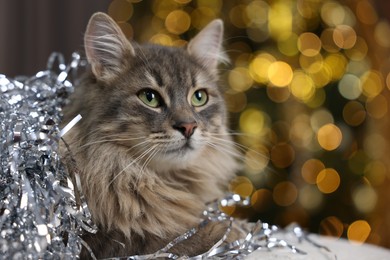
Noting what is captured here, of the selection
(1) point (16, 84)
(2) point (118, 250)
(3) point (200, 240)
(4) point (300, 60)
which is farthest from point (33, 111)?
(4) point (300, 60)

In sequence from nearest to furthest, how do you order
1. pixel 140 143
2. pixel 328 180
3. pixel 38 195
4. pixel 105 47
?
pixel 38 195
pixel 140 143
pixel 105 47
pixel 328 180

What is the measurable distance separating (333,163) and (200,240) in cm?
136

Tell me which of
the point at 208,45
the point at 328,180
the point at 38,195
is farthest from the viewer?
the point at 328,180

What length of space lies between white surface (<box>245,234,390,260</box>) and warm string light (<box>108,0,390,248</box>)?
94 cm

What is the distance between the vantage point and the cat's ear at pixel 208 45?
4.83 feet

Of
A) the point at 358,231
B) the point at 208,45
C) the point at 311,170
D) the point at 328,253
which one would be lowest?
the point at 358,231

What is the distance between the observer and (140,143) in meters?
1.18

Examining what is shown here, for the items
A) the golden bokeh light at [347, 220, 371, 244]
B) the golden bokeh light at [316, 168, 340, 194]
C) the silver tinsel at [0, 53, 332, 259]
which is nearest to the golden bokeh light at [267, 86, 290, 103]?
the golden bokeh light at [316, 168, 340, 194]

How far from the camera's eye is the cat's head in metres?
1.19

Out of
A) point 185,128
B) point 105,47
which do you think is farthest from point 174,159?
point 105,47

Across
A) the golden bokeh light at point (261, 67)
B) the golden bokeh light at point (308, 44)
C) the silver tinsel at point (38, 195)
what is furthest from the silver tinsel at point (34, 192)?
the golden bokeh light at point (308, 44)

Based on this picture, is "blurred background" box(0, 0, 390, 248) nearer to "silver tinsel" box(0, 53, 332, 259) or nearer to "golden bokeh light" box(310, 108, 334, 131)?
"golden bokeh light" box(310, 108, 334, 131)

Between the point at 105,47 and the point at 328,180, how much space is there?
1434 millimetres

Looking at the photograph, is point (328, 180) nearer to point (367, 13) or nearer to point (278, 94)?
point (278, 94)
